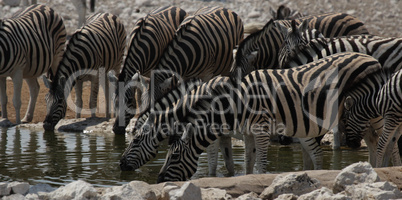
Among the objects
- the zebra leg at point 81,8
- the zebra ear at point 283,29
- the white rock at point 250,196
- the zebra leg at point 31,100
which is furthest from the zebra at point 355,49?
the zebra leg at point 81,8

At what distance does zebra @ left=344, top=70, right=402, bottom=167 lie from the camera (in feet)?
23.6

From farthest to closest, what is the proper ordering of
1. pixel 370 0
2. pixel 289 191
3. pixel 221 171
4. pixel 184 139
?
pixel 370 0, pixel 221 171, pixel 184 139, pixel 289 191

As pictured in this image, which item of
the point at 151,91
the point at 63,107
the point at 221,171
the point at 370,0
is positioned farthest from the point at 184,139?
the point at 370,0

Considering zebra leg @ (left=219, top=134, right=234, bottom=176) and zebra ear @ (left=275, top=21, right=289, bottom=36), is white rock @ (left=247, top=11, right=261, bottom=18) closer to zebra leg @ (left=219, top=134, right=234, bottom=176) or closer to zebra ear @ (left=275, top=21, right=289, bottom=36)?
zebra ear @ (left=275, top=21, right=289, bottom=36)

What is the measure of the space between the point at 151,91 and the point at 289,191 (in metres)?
5.22

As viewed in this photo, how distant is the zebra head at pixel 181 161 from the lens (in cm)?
687

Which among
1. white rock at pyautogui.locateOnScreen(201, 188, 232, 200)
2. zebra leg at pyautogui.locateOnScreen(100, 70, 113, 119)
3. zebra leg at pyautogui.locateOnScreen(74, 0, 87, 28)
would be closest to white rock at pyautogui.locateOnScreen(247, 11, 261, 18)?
zebra leg at pyautogui.locateOnScreen(74, 0, 87, 28)

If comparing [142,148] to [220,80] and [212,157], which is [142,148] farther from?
[220,80]

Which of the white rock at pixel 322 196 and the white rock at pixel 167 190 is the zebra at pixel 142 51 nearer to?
the white rock at pixel 167 190

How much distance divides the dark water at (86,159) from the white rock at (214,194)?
1878mm

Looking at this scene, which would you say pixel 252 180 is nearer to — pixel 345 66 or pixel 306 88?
pixel 306 88

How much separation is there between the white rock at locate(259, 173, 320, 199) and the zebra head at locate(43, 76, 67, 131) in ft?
23.2

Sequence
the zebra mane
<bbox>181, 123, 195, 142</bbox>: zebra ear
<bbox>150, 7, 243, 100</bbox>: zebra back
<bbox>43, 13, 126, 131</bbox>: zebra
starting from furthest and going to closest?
<bbox>43, 13, 126, 131</bbox>: zebra → <bbox>150, 7, 243, 100</bbox>: zebra back → the zebra mane → <bbox>181, 123, 195, 142</bbox>: zebra ear

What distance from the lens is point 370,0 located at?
24469 mm
